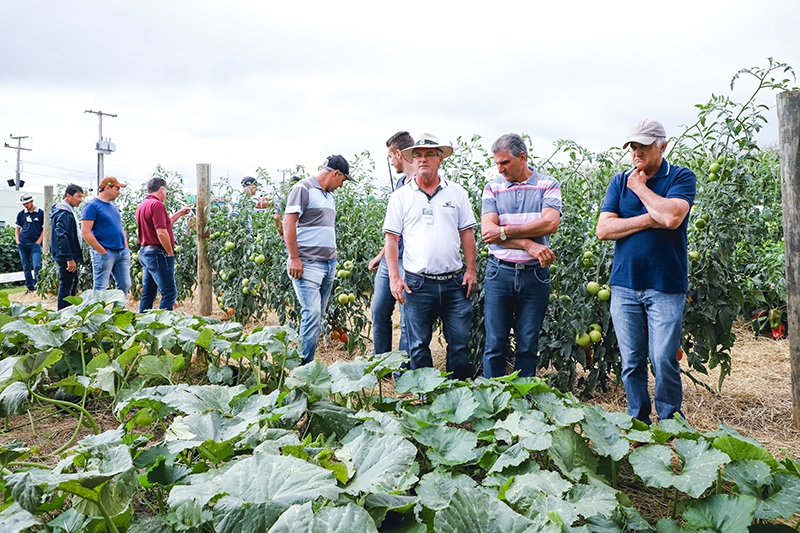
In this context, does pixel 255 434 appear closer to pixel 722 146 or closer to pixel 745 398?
pixel 722 146

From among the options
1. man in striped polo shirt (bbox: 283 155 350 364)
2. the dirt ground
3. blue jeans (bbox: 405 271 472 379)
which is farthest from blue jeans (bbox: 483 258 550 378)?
man in striped polo shirt (bbox: 283 155 350 364)

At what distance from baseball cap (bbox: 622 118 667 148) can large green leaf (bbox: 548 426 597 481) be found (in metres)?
1.46

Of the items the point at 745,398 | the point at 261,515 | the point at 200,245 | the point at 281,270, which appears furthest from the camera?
the point at 200,245

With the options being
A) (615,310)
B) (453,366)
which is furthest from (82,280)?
(615,310)

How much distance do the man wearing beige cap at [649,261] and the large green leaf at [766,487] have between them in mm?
1154

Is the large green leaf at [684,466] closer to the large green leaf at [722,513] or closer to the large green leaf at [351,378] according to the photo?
the large green leaf at [722,513]

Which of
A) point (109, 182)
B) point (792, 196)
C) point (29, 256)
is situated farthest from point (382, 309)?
point (29, 256)

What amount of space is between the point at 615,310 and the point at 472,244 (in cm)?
90

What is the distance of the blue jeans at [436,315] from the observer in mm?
3203

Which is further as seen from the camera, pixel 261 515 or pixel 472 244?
pixel 472 244

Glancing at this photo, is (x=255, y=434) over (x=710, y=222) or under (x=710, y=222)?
under

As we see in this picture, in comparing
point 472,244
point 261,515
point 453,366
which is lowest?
point 453,366

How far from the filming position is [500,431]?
1730 mm

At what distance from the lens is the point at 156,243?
5508 mm
